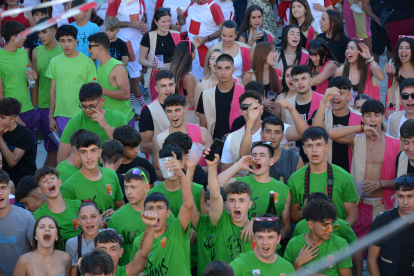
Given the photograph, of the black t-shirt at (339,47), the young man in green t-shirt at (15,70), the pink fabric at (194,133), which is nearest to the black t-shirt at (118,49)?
the young man in green t-shirt at (15,70)

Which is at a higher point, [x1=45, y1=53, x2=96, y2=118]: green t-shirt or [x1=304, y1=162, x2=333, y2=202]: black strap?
[x1=45, y1=53, x2=96, y2=118]: green t-shirt

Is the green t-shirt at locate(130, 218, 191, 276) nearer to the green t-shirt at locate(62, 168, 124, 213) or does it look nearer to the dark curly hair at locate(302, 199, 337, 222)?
the green t-shirt at locate(62, 168, 124, 213)

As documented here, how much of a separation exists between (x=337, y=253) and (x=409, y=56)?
3301 mm

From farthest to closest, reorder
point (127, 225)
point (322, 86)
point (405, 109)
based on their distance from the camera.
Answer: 1. point (322, 86)
2. point (405, 109)
3. point (127, 225)

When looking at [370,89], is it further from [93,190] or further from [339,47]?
[93,190]

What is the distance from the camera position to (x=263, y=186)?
4773mm

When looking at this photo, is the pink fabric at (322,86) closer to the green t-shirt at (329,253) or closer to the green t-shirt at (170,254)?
the green t-shirt at (329,253)

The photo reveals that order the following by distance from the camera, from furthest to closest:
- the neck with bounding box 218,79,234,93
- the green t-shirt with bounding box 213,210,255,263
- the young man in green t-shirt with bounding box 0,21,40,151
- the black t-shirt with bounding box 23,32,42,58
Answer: the black t-shirt with bounding box 23,32,42,58 < the young man in green t-shirt with bounding box 0,21,40,151 < the neck with bounding box 218,79,234,93 < the green t-shirt with bounding box 213,210,255,263

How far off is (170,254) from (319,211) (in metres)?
1.26

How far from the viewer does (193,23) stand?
8398mm

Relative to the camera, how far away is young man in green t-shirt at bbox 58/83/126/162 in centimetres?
560

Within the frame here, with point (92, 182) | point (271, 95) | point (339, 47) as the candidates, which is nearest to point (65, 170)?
point (92, 182)

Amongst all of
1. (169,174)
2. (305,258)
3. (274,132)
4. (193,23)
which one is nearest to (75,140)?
(169,174)

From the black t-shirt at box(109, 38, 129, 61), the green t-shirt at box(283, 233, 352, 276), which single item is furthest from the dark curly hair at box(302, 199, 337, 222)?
the black t-shirt at box(109, 38, 129, 61)
